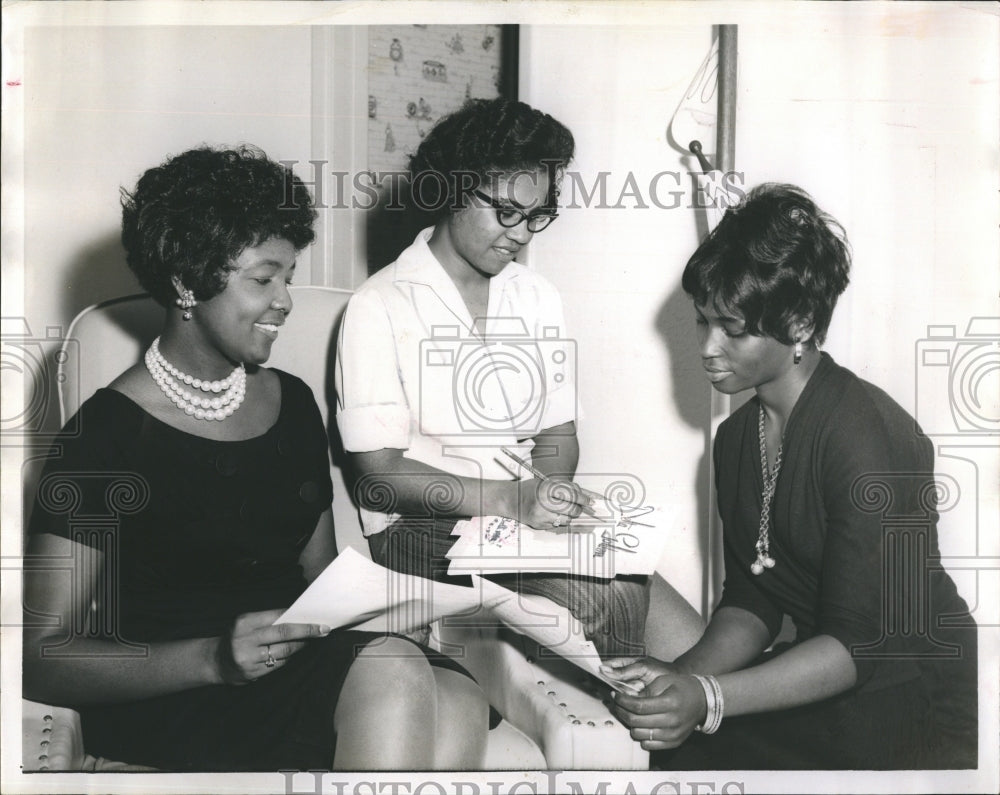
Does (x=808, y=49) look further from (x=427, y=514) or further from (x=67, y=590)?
(x=67, y=590)

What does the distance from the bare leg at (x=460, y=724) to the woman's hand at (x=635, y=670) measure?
0.17 m

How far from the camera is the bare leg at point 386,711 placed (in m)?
1.13

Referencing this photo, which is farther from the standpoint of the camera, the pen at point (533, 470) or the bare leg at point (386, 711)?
the pen at point (533, 470)

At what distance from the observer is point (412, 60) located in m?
1.26

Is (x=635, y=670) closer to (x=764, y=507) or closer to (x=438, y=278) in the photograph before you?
(x=764, y=507)

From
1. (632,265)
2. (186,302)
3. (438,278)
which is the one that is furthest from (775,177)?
(186,302)

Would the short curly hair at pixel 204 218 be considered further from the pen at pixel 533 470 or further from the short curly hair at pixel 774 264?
the short curly hair at pixel 774 264

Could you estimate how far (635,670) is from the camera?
1.21m

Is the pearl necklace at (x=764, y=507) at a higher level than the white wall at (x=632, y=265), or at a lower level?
lower

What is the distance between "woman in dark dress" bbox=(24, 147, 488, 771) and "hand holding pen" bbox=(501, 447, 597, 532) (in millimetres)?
219

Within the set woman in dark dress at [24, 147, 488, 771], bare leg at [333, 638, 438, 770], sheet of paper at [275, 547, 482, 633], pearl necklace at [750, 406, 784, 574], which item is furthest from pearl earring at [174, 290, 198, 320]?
pearl necklace at [750, 406, 784, 574]

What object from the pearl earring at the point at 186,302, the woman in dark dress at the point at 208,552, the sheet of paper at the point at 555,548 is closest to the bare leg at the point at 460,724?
the woman in dark dress at the point at 208,552

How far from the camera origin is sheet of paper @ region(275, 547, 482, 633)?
118 centimetres

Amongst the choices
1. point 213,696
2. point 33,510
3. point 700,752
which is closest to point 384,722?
point 213,696
